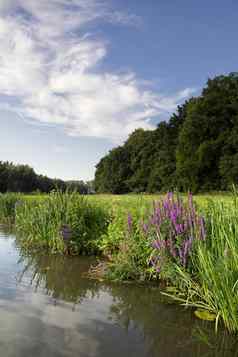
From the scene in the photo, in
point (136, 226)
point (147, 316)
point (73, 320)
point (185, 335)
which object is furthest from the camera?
point (136, 226)

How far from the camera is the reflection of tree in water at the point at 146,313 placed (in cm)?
362

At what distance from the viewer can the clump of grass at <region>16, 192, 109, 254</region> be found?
814cm

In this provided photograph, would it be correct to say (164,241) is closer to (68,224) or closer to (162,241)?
(162,241)

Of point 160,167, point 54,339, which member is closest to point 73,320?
point 54,339

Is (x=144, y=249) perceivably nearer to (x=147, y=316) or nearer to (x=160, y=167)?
(x=147, y=316)

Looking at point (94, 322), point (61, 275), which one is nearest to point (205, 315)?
point (94, 322)

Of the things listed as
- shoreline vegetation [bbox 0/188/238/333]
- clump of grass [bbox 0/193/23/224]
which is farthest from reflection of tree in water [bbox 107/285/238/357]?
clump of grass [bbox 0/193/23/224]

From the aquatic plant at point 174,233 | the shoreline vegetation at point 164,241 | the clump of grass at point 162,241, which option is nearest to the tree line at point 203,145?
the shoreline vegetation at point 164,241

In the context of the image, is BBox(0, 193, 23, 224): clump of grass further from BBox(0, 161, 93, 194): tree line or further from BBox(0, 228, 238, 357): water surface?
BBox(0, 161, 93, 194): tree line

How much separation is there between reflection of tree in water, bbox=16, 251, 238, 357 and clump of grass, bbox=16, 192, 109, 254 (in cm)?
102

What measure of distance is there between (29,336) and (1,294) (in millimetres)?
1518

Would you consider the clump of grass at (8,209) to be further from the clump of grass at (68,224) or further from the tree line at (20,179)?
the tree line at (20,179)

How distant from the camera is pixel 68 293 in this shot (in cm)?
533

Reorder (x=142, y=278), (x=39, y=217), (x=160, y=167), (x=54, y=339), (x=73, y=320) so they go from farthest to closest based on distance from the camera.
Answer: (x=160, y=167) → (x=39, y=217) → (x=142, y=278) → (x=73, y=320) → (x=54, y=339)
